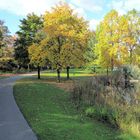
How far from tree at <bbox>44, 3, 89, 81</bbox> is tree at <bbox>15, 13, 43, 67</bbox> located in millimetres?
6098


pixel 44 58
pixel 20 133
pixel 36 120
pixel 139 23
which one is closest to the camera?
pixel 20 133

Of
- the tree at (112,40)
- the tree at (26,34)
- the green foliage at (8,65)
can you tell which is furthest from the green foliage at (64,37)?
the green foliage at (8,65)

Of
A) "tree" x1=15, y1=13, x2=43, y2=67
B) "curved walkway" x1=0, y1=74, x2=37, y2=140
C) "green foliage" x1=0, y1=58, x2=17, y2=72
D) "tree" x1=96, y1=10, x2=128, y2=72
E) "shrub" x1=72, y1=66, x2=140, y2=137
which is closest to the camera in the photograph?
"curved walkway" x1=0, y1=74, x2=37, y2=140

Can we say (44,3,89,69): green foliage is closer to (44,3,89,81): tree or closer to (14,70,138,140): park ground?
(44,3,89,81): tree

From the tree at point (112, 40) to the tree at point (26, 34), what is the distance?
9.31 meters

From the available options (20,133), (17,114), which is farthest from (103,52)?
(20,133)

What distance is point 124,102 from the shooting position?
50.4 feet

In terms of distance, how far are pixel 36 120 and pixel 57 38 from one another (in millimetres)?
24629

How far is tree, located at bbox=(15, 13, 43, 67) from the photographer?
42062 millimetres

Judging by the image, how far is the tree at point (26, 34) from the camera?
138ft

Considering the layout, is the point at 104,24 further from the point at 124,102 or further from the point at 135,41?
the point at 124,102

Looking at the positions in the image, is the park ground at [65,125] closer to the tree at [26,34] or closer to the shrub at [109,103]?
the shrub at [109,103]

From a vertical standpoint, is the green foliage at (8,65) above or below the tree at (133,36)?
below

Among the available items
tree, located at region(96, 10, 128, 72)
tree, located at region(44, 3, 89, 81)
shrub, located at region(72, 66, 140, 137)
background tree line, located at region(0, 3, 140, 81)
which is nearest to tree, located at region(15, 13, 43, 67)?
background tree line, located at region(0, 3, 140, 81)
